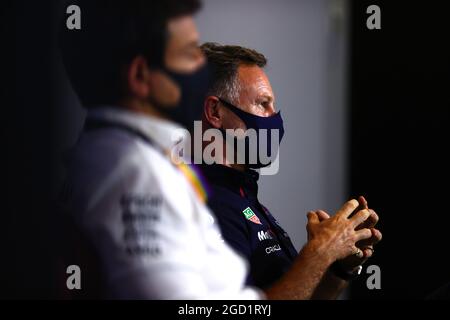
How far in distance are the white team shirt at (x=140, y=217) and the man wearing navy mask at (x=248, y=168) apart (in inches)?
17.5

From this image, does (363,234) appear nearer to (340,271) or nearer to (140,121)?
(340,271)

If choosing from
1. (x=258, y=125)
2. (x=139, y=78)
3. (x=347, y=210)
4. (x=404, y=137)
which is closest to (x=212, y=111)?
(x=258, y=125)

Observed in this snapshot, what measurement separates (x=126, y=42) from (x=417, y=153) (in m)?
1.32

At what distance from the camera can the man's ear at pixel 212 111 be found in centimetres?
121

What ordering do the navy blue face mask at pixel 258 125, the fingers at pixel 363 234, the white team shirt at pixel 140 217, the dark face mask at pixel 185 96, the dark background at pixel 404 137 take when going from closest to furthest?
the white team shirt at pixel 140 217, the dark face mask at pixel 185 96, the fingers at pixel 363 234, the navy blue face mask at pixel 258 125, the dark background at pixel 404 137

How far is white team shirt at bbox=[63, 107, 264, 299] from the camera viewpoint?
613 millimetres

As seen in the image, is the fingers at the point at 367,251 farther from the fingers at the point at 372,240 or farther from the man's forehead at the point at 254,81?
the man's forehead at the point at 254,81

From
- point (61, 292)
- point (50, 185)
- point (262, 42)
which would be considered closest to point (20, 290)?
point (61, 292)

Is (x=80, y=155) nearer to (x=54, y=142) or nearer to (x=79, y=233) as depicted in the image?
(x=79, y=233)

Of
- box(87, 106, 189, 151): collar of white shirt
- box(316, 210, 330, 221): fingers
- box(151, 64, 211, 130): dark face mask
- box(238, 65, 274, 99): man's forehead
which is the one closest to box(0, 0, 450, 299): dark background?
box(238, 65, 274, 99): man's forehead

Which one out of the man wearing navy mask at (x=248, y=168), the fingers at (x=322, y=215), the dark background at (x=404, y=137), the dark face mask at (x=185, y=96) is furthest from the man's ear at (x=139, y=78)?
the dark background at (x=404, y=137)

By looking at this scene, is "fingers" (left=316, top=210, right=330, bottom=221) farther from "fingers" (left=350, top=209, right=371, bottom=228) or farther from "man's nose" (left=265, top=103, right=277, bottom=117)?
"man's nose" (left=265, top=103, right=277, bottom=117)
